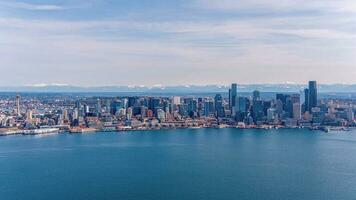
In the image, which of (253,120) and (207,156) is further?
(253,120)

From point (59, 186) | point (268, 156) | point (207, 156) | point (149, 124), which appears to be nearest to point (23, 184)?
point (59, 186)

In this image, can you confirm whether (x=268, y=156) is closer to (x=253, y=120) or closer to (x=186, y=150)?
(x=186, y=150)

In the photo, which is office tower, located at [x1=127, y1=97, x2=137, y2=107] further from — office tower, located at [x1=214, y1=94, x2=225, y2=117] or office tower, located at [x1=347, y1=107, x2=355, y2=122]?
office tower, located at [x1=347, y1=107, x2=355, y2=122]

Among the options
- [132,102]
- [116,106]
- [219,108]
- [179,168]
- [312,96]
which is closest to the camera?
[179,168]

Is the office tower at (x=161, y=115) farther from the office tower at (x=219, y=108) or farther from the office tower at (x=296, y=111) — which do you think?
the office tower at (x=296, y=111)

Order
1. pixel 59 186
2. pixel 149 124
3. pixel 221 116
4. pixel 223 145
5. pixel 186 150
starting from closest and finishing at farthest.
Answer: pixel 59 186
pixel 186 150
pixel 223 145
pixel 149 124
pixel 221 116

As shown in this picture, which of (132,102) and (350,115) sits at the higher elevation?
(132,102)

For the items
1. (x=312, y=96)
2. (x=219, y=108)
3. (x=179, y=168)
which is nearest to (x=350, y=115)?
(x=312, y=96)

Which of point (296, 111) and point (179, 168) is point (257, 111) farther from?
point (179, 168)

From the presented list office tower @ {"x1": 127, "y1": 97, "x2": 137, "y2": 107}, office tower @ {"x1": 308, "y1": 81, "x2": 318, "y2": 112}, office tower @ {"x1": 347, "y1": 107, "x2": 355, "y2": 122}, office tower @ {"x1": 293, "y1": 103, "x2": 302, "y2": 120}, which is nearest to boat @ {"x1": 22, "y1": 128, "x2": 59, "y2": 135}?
Answer: office tower @ {"x1": 127, "y1": 97, "x2": 137, "y2": 107}
